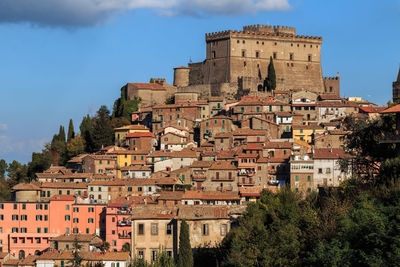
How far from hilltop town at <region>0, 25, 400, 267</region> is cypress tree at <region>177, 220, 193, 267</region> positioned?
1.62m

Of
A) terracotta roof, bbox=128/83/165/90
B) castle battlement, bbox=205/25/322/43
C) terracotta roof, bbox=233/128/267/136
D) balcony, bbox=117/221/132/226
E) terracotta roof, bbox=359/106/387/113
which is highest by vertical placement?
castle battlement, bbox=205/25/322/43

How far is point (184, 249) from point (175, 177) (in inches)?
851

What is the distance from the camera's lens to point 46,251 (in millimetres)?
58344

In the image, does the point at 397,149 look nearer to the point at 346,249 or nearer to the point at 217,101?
the point at 346,249

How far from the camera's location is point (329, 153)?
59.9 metres

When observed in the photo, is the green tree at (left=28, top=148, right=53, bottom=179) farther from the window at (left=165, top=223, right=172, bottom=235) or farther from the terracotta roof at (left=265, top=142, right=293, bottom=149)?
the window at (left=165, top=223, right=172, bottom=235)

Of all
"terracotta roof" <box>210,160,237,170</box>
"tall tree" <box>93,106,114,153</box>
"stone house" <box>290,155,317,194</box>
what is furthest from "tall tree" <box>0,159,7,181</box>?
"stone house" <box>290,155,317,194</box>

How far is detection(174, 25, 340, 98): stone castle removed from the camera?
8956 centimetres

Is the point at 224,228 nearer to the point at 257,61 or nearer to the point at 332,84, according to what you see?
the point at 257,61

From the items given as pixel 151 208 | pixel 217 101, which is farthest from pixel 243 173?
pixel 217 101

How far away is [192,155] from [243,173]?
7305mm

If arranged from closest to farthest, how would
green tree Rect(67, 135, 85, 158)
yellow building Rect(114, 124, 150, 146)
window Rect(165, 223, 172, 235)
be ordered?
1. window Rect(165, 223, 172, 235)
2. yellow building Rect(114, 124, 150, 146)
3. green tree Rect(67, 135, 85, 158)

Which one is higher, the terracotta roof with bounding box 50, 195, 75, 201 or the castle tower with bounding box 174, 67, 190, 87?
the castle tower with bounding box 174, 67, 190, 87

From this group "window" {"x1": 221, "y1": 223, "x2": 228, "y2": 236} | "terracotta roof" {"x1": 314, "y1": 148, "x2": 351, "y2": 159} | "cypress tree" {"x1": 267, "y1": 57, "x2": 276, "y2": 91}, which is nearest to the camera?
"window" {"x1": 221, "y1": 223, "x2": 228, "y2": 236}
